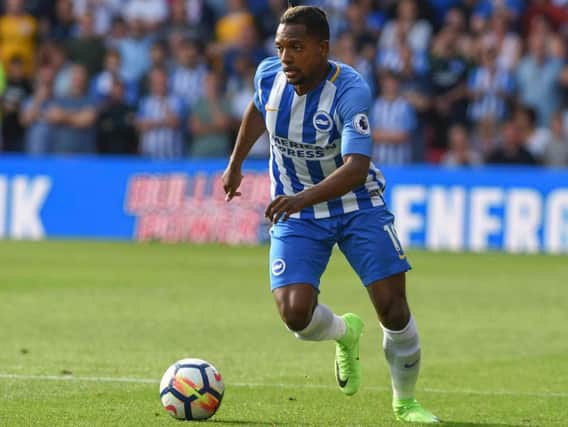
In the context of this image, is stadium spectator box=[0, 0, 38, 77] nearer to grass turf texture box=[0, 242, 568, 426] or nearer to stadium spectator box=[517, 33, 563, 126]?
grass turf texture box=[0, 242, 568, 426]

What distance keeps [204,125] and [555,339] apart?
1235cm

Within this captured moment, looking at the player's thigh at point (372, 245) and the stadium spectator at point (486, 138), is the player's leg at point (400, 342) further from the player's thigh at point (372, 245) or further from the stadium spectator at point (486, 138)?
the stadium spectator at point (486, 138)

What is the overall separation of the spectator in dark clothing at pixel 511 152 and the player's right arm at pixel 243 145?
14212 millimetres

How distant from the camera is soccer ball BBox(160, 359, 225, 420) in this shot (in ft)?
24.0

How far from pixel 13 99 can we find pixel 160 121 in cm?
273

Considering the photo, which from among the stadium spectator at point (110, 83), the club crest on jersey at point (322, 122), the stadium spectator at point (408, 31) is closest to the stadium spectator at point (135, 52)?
Answer: the stadium spectator at point (110, 83)

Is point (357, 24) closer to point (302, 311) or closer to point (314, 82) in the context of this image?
point (314, 82)

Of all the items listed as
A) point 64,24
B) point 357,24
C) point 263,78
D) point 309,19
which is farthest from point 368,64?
point 309,19

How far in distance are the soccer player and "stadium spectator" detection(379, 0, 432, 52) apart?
15.4m

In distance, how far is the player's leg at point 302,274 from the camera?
7.31m

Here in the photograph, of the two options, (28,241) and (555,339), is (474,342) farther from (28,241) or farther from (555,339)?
(28,241)

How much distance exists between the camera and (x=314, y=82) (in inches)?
295

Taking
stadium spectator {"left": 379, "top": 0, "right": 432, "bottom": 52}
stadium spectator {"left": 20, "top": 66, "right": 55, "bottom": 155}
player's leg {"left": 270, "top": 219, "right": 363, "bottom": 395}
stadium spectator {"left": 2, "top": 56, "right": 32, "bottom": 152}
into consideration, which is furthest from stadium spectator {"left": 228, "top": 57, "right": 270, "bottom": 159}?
player's leg {"left": 270, "top": 219, "right": 363, "bottom": 395}

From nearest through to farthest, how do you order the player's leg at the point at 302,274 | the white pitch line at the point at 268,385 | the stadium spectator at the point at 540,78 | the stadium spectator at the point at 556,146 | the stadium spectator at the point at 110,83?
the player's leg at the point at 302,274, the white pitch line at the point at 268,385, the stadium spectator at the point at 556,146, the stadium spectator at the point at 540,78, the stadium spectator at the point at 110,83
